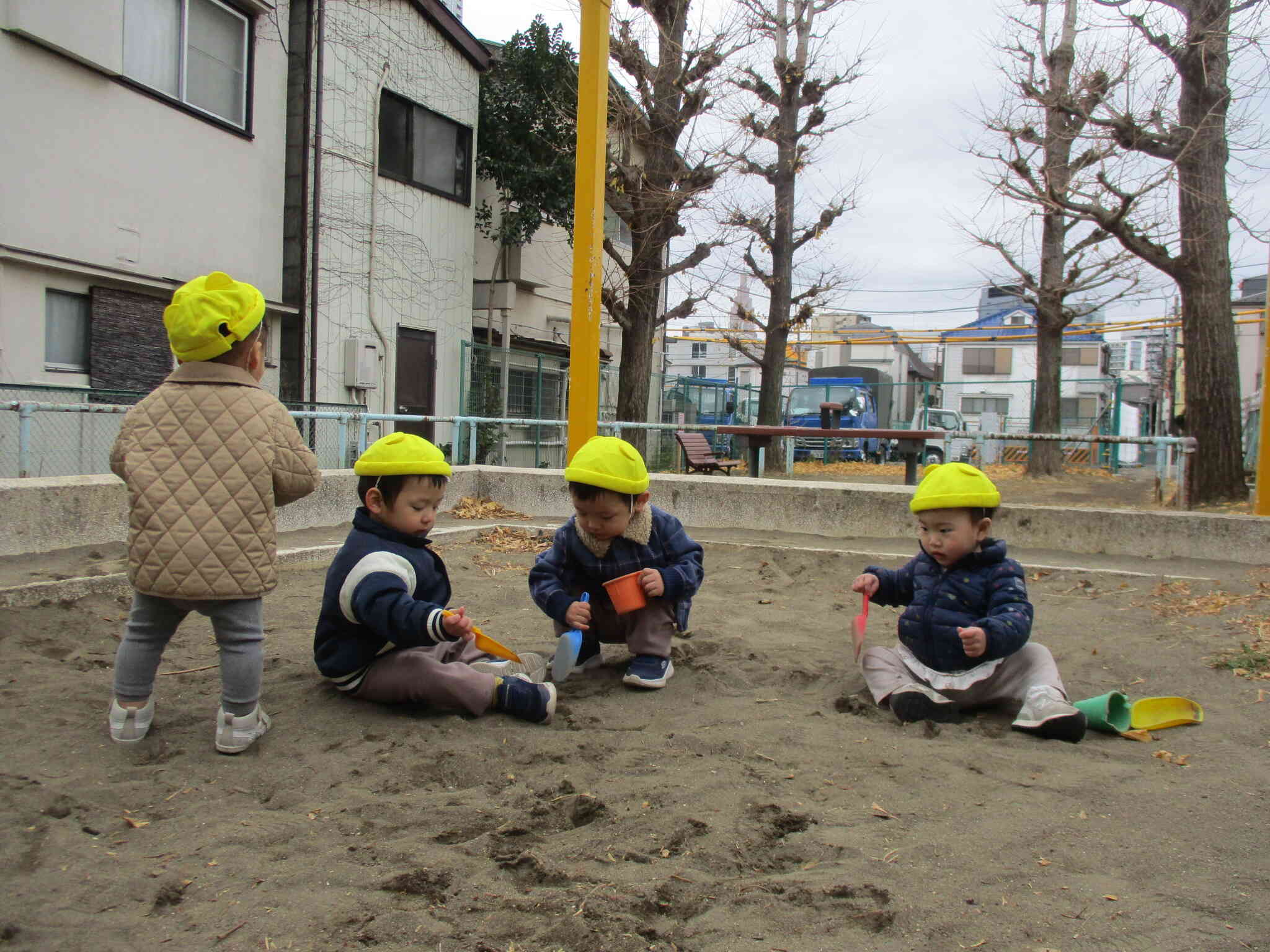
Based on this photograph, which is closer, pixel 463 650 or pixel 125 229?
pixel 463 650

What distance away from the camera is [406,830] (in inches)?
84.6

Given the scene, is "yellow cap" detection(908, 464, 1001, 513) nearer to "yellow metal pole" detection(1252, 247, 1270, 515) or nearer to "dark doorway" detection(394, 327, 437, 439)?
"yellow metal pole" detection(1252, 247, 1270, 515)

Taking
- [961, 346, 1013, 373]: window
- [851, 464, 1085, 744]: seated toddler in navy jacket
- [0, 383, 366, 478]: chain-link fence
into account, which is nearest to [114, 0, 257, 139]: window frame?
[0, 383, 366, 478]: chain-link fence

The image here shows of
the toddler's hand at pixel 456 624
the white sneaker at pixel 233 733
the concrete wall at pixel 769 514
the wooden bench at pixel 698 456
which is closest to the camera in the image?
the white sneaker at pixel 233 733

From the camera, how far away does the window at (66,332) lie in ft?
27.8

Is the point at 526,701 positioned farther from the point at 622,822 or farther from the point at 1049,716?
the point at 1049,716

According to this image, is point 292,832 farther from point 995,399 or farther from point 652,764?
point 995,399

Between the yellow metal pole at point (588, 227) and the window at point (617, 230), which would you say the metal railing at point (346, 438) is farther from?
the window at point (617, 230)

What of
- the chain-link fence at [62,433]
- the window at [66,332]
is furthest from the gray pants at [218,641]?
the window at [66,332]

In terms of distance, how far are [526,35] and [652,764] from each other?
49.5 feet

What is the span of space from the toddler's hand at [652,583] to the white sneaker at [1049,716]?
124 cm

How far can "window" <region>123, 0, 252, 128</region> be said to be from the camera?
9.25 meters

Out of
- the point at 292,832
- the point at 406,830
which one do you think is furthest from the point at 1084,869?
the point at 292,832

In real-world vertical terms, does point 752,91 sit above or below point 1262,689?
above
